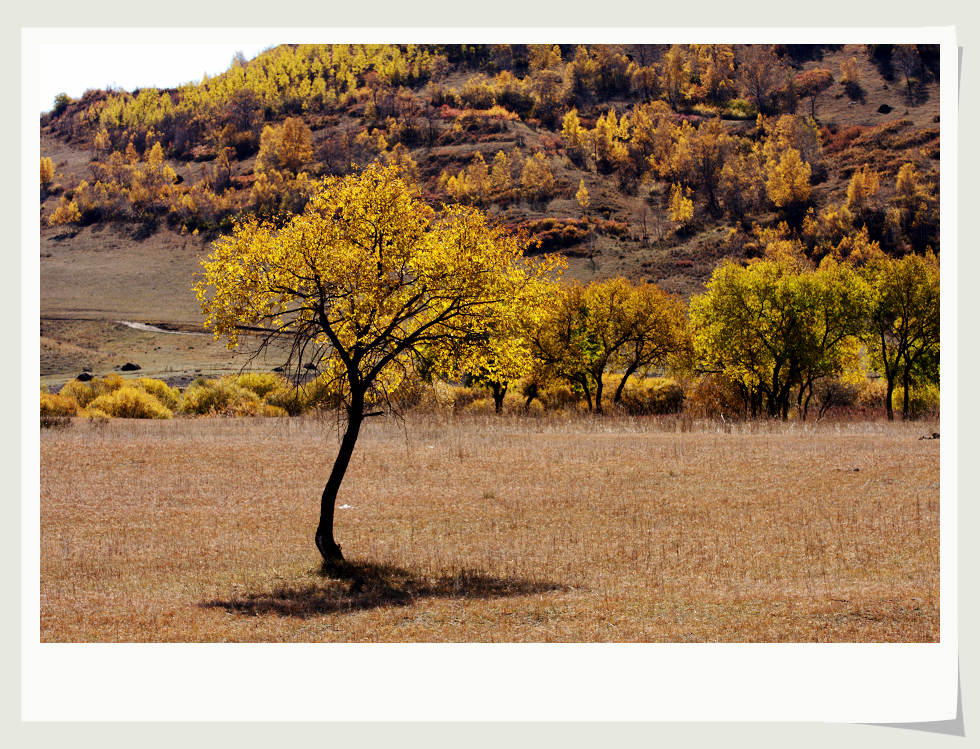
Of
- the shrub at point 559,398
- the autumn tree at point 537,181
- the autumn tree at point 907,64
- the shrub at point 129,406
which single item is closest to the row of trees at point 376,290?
the shrub at point 129,406

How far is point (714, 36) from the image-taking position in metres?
13.6

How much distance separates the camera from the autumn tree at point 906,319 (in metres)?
55.4

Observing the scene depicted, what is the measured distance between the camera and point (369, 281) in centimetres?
1770

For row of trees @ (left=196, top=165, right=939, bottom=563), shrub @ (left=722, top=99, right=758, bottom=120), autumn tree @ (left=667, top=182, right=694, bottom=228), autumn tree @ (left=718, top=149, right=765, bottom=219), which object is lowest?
row of trees @ (left=196, top=165, right=939, bottom=563)

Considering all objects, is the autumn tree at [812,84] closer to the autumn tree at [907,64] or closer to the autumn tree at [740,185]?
the autumn tree at [907,64]

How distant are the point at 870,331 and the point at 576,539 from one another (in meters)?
41.5

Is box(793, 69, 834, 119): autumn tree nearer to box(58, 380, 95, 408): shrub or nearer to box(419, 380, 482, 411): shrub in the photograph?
box(419, 380, 482, 411): shrub

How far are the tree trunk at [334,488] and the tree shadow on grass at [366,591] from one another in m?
0.34

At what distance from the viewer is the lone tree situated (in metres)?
17.4

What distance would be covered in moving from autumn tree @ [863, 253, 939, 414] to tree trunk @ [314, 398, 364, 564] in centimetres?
4337

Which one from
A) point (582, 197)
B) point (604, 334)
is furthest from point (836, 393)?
point (582, 197)

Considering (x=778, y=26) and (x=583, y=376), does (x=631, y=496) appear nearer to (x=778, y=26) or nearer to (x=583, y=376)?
(x=778, y=26)

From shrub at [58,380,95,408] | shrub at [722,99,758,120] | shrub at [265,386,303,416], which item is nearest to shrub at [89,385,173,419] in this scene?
shrub at [58,380,95,408]

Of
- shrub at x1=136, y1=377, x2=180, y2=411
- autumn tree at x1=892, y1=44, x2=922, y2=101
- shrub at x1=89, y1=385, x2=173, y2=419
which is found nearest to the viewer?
shrub at x1=89, y1=385, x2=173, y2=419
